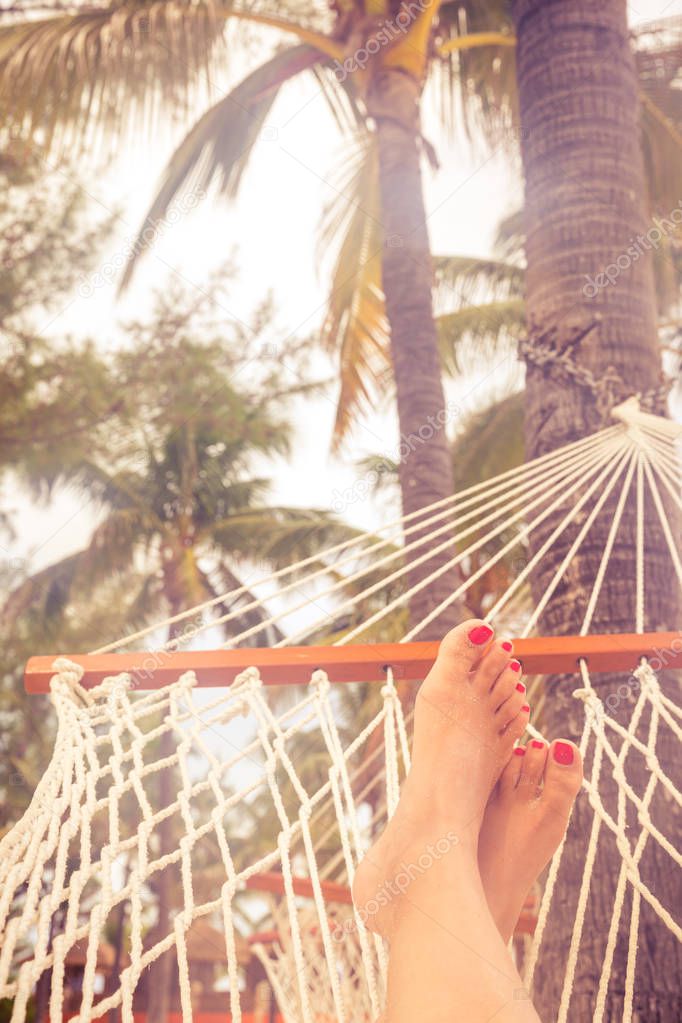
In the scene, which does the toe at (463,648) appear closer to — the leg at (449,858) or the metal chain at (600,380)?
the leg at (449,858)

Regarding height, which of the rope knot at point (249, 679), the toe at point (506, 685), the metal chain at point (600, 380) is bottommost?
the toe at point (506, 685)

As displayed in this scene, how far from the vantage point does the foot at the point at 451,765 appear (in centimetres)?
107

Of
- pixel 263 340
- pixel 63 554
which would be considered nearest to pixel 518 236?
pixel 263 340

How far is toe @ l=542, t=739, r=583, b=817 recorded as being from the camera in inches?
46.8

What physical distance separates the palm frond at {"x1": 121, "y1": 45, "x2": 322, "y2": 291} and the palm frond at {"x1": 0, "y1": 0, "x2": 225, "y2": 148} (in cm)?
44

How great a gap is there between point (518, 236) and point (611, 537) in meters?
7.03

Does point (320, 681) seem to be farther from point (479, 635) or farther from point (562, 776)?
point (562, 776)

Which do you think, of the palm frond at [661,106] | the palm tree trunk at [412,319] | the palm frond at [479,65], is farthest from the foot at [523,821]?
the palm frond at [661,106]

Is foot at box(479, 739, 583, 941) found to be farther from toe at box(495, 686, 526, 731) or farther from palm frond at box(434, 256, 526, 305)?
palm frond at box(434, 256, 526, 305)

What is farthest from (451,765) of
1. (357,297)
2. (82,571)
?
(82,571)

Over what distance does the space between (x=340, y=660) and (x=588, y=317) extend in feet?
3.17

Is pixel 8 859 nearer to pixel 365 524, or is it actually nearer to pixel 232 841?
pixel 365 524

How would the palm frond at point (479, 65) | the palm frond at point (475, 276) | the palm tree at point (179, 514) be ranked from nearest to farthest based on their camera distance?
the palm frond at point (479, 65), the palm tree at point (179, 514), the palm frond at point (475, 276)

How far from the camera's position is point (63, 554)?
10.3m
